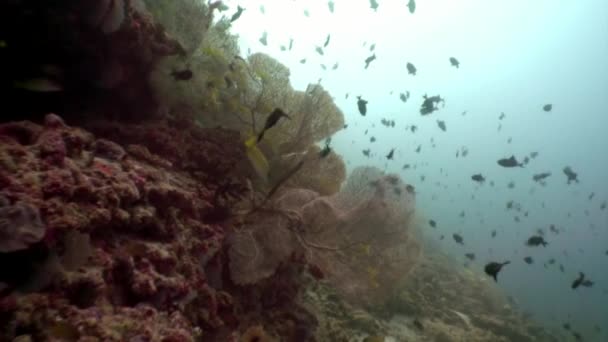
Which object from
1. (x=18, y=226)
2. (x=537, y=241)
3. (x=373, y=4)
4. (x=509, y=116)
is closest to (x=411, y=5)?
Answer: (x=373, y=4)

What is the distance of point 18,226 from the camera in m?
2.13

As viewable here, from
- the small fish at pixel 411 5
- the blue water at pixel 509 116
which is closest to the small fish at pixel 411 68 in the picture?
the small fish at pixel 411 5

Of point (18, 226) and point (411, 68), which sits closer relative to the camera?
point (18, 226)

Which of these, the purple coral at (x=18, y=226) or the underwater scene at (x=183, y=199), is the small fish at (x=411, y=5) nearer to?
the underwater scene at (x=183, y=199)

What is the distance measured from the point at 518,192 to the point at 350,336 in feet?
396

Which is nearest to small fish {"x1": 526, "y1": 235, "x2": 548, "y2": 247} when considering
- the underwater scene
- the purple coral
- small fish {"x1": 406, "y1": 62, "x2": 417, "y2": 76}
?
the underwater scene

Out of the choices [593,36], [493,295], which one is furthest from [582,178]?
[493,295]

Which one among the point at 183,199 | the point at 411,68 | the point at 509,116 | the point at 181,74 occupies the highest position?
the point at 509,116

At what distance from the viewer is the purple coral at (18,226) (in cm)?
207

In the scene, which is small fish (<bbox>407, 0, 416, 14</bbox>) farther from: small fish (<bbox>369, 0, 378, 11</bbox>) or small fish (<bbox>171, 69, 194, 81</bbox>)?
small fish (<bbox>171, 69, 194, 81</bbox>)

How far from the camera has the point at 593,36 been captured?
343 ft

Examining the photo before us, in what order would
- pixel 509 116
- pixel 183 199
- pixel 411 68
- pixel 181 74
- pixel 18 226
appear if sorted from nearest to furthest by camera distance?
pixel 18 226, pixel 183 199, pixel 181 74, pixel 411 68, pixel 509 116

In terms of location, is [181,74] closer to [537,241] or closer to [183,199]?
[183,199]

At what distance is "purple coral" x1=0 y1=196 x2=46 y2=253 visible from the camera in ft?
6.81
